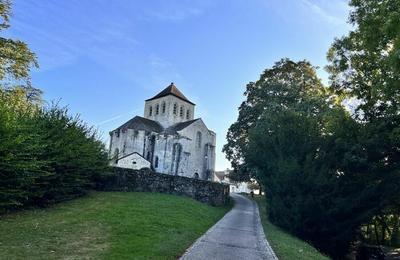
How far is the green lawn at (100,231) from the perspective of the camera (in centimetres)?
1073

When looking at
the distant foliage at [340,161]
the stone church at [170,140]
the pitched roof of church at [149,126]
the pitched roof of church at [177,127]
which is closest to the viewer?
the distant foliage at [340,161]

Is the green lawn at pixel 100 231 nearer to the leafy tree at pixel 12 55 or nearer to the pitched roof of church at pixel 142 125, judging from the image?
the leafy tree at pixel 12 55

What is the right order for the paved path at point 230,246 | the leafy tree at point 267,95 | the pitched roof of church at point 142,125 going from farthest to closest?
the pitched roof of church at point 142,125, the leafy tree at point 267,95, the paved path at point 230,246

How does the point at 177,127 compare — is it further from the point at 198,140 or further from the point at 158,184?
the point at 158,184

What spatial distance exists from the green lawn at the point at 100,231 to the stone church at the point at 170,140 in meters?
29.4

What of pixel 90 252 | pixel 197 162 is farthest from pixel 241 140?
pixel 90 252

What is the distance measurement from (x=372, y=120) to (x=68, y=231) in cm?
1866

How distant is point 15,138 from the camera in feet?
49.4

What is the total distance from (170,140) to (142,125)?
16.8 feet

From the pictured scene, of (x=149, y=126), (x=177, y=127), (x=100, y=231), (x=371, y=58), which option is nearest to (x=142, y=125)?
(x=149, y=126)

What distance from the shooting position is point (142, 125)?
5556 cm

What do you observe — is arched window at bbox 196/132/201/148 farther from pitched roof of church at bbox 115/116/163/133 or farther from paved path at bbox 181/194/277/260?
paved path at bbox 181/194/277/260

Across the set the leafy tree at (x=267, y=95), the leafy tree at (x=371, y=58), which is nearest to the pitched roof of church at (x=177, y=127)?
the leafy tree at (x=267, y=95)

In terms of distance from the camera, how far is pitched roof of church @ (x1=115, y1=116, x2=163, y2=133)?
5476cm
